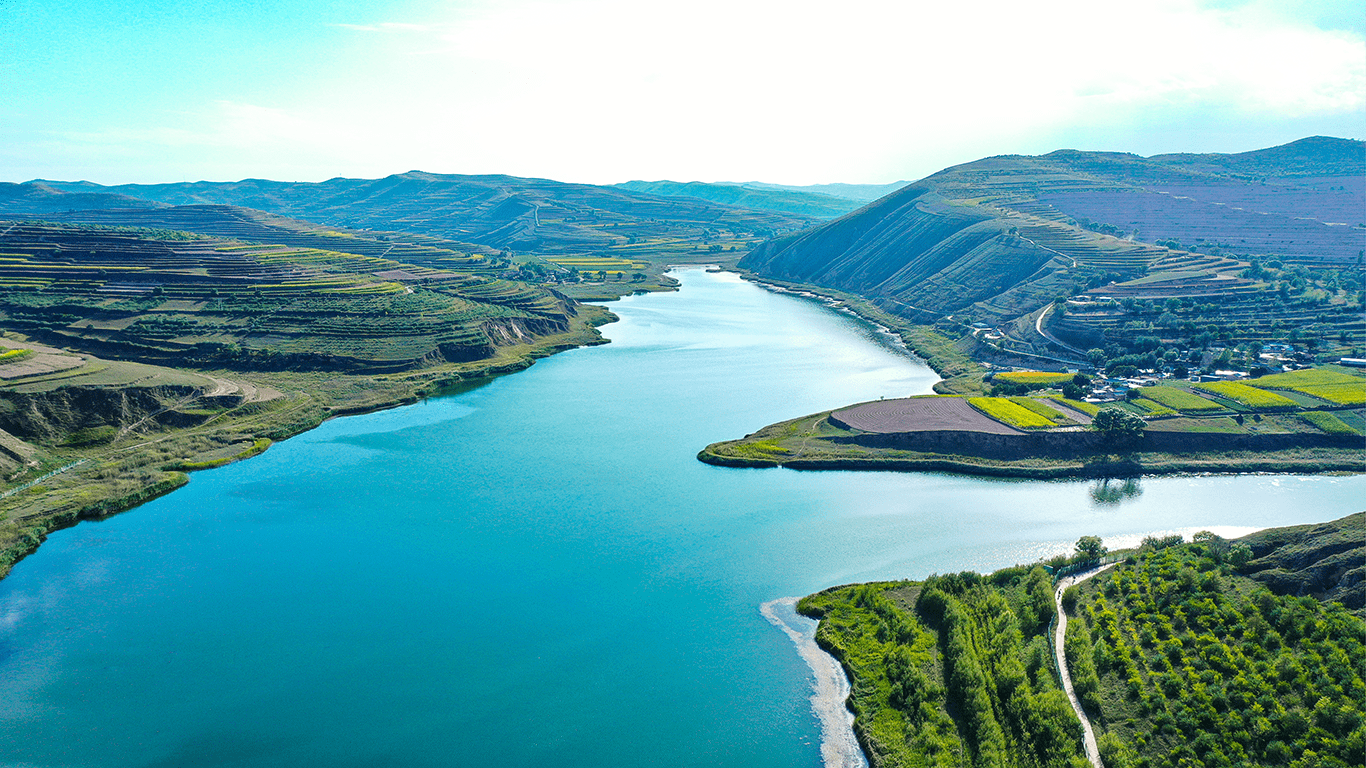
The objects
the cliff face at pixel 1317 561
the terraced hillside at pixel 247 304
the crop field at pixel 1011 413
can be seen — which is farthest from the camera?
the terraced hillside at pixel 247 304

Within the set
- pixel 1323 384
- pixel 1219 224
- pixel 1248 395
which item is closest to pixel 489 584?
pixel 1248 395

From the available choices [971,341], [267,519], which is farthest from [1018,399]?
[267,519]

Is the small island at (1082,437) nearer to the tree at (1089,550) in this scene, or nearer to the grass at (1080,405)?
the grass at (1080,405)

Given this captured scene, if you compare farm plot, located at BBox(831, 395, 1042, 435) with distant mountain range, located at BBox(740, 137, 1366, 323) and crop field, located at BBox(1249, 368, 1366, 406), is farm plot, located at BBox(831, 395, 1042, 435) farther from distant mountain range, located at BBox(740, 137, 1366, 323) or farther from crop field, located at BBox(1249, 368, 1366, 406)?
distant mountain range, located at BBox(740, 137, 1366, 323)

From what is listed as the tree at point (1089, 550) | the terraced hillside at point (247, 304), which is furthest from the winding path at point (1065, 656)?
the terraced hillside at point (247, 304)

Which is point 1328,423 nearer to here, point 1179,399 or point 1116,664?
point 1179,399

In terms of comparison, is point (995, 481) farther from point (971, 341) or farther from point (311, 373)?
point (311, 373)
